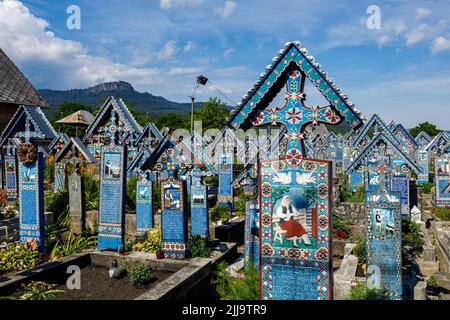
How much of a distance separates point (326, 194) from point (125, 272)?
4.34 meters

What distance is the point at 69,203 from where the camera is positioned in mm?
11016

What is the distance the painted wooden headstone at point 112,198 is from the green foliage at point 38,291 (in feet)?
6.23

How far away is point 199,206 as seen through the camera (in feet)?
32.4

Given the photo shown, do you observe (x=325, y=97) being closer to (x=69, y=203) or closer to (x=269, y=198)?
(x=269, y=198)

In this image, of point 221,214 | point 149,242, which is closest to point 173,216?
point 149,242

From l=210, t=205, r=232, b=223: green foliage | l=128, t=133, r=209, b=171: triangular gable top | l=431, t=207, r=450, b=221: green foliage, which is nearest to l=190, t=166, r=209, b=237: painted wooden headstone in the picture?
l=128, t=133, r=209, b=171: triangular gable top

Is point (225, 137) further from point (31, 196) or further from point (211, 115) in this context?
point (211, 115)

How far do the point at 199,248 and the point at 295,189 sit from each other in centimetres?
354

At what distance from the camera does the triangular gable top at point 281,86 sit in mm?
5047

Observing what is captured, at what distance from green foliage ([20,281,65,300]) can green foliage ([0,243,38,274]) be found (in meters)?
1.17

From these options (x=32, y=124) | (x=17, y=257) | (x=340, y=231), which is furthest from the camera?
(x=340, y=231)

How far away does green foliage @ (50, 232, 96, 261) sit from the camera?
27.6 feet
